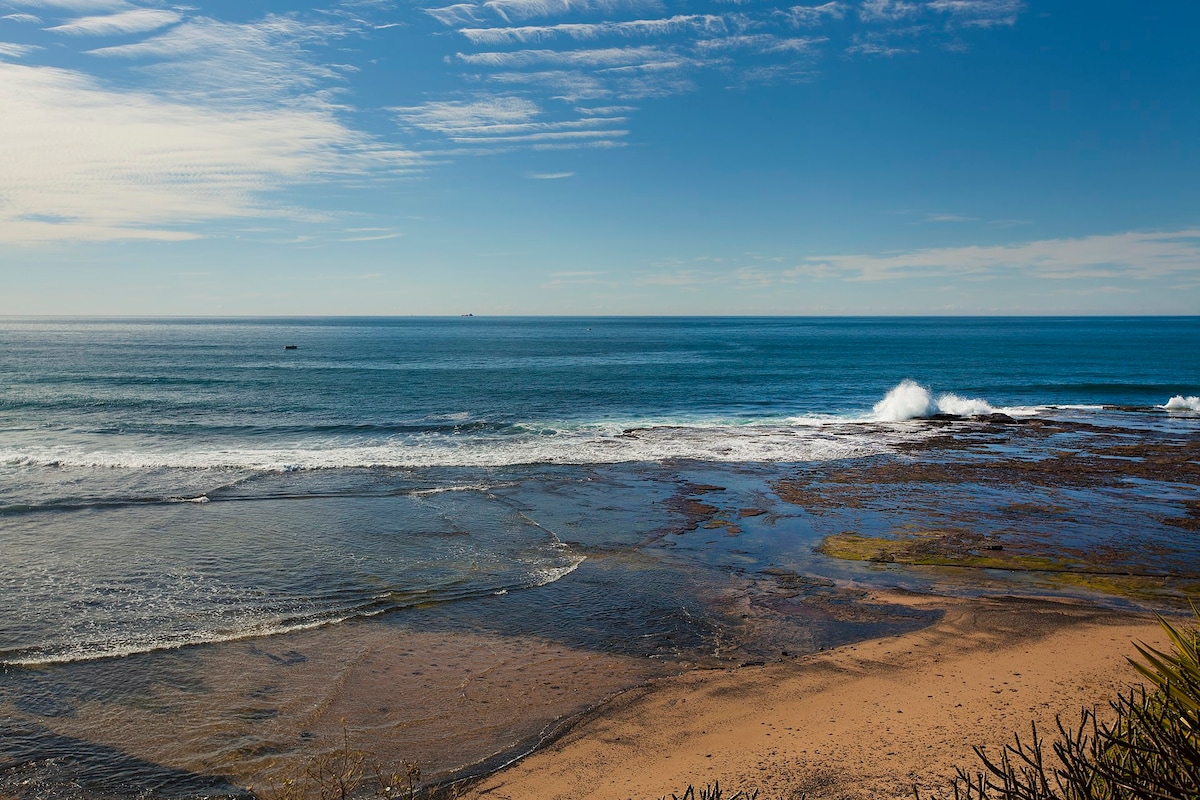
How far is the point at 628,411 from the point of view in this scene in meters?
42.2

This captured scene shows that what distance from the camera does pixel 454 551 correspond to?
17.0 m

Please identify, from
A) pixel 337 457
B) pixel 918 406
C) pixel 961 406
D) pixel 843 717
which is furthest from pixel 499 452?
pixel 961 406

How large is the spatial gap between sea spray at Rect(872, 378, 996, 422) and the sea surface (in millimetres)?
172

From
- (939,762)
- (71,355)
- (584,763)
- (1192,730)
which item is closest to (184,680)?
(584,763)

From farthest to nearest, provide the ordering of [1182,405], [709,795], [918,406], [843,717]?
[1182,405] < [918,406] < [843,717] < [709,795]

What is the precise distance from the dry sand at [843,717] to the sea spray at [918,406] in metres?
29.1

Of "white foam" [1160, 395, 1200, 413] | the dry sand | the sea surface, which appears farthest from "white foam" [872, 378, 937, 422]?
the dry sand

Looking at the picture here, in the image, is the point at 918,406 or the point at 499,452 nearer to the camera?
the point at 499,452

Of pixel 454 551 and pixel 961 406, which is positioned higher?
pixel 961 406

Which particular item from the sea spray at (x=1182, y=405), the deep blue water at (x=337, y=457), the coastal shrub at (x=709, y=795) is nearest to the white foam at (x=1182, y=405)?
the sea spray at (x=1182, y=405)

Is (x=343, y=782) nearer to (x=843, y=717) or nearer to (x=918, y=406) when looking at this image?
(x=843, y=717)

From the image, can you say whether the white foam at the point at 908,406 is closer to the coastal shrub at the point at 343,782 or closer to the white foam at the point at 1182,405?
the white foam at the point at 1182,405

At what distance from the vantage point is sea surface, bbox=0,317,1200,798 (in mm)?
9758

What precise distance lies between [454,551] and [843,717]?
10179 millimetres
